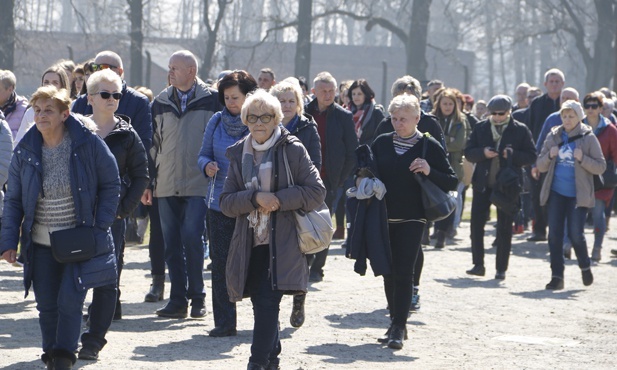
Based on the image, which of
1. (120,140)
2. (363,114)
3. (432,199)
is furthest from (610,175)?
(120,140)

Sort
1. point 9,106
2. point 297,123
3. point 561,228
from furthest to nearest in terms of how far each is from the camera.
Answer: point 561,228
point 9,106
point 297,123

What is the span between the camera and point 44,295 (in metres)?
6.65

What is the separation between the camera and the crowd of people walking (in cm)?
659

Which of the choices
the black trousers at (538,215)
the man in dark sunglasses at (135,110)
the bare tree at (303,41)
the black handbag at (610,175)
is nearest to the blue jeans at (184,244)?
the man in dark sunglasses at (135,110)

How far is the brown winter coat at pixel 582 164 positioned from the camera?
11906 mm

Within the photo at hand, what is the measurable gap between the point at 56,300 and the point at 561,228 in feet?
21.2

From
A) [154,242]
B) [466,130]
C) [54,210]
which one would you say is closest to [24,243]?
[54,210]

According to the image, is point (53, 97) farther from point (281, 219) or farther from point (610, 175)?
point (610, 175)

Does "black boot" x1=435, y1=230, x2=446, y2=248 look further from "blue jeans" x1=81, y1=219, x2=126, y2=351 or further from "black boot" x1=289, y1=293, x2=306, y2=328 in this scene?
"blue jeans" x1=81, y1=219, x2=126, y2=351

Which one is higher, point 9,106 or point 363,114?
point 363,114

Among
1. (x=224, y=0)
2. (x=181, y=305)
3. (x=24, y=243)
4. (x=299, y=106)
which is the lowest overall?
(x=181, y=305)

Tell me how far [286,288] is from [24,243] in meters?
1.49

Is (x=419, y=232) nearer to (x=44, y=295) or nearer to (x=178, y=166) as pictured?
(x=178, y=166)

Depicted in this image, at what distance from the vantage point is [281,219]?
6637mm
